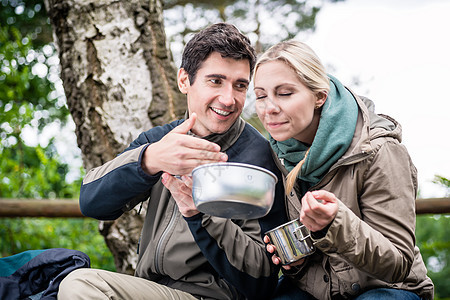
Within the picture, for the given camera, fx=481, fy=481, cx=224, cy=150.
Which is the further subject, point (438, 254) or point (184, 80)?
point (438, 254)

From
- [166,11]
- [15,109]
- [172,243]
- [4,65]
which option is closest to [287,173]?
[172,243]

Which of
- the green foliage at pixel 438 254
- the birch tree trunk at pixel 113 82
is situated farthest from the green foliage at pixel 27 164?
the green foliage at pixel 438 254

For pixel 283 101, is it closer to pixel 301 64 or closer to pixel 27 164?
pixel 301 64

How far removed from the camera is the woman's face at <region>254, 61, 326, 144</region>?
2010 millimetres

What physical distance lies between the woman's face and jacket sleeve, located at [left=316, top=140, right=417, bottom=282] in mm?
341

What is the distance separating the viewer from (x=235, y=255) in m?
2.00

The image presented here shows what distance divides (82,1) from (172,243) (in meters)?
1.95

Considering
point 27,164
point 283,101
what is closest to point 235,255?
point 283,101

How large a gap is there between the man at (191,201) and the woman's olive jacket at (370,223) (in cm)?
28

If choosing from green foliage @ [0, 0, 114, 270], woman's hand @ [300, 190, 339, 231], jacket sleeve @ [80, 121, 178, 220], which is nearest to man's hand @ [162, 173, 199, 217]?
jacket sleeve @ [80, 121, 178, 220]

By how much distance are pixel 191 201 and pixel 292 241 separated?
435 mm

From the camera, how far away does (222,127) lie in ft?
7.47

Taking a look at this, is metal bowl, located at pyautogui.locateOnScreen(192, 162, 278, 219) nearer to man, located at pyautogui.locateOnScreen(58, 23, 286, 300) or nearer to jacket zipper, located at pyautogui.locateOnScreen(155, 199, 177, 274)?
man, located at pyautogui.locateOnScreen(58, 23, 286, 300)

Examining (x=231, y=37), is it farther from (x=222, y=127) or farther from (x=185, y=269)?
(x=185, y=269)
